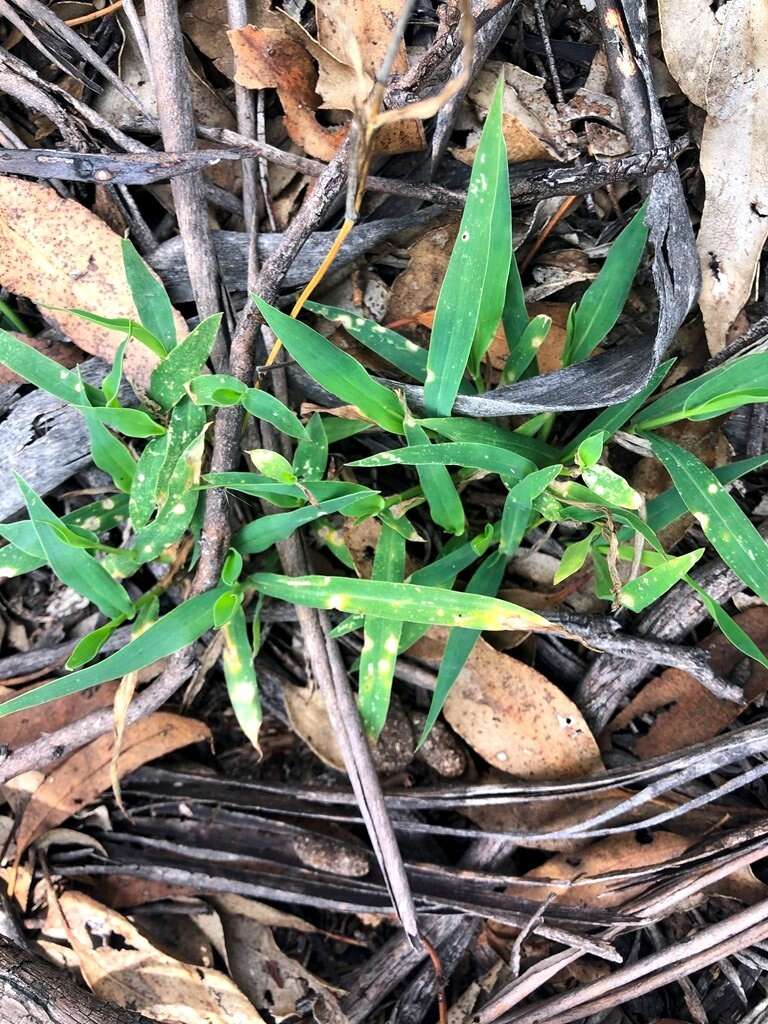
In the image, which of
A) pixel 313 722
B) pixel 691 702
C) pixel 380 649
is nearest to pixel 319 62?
pixel 380 649

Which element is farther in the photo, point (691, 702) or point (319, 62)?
point (691, 702)

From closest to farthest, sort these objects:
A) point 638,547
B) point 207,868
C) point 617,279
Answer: point 638,547, point 617,279, point 207,868

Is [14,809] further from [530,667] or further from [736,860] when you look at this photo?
[736,860]

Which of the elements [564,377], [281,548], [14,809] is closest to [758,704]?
[564,377]

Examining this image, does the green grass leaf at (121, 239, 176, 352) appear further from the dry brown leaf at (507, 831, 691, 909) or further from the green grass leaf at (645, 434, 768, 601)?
the dry brown leaf at (507, 831, 691, 909)

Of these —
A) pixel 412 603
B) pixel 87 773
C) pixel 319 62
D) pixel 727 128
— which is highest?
pixel 319 62

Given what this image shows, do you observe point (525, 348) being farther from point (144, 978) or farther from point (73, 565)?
point (144, 978)
